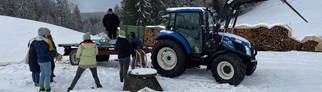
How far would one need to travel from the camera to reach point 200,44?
13242 millimetres

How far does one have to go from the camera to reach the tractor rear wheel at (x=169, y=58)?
13287mm

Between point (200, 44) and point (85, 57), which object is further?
point (200, 44)

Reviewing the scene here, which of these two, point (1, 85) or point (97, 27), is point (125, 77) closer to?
point (1, 85)

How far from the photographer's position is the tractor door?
13188 millimetres

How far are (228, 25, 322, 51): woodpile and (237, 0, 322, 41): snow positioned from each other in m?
6.13

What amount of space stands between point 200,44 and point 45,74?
14.6ft

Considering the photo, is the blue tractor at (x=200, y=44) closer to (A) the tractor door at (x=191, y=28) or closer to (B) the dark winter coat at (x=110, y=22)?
(A) the tractor door at (x=191, y=28)

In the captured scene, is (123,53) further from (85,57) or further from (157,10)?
(157,10)

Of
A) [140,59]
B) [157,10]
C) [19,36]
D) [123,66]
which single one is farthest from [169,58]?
[157,10]

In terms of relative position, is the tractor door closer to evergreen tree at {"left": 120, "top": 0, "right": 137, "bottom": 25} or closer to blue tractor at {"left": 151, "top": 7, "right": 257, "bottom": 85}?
blue tractor at {"left": 151, "top": 7, "right": 257, "bottom": 85}

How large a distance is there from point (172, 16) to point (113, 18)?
3.96 m

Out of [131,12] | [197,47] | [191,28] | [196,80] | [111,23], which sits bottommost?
[196,80]

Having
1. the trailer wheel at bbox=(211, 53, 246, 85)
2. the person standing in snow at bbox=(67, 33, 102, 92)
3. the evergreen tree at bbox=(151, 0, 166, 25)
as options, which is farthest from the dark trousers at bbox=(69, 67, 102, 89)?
the evergreen tree at bbox=(151, 0, 166, 25)

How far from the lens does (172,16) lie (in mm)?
13633
